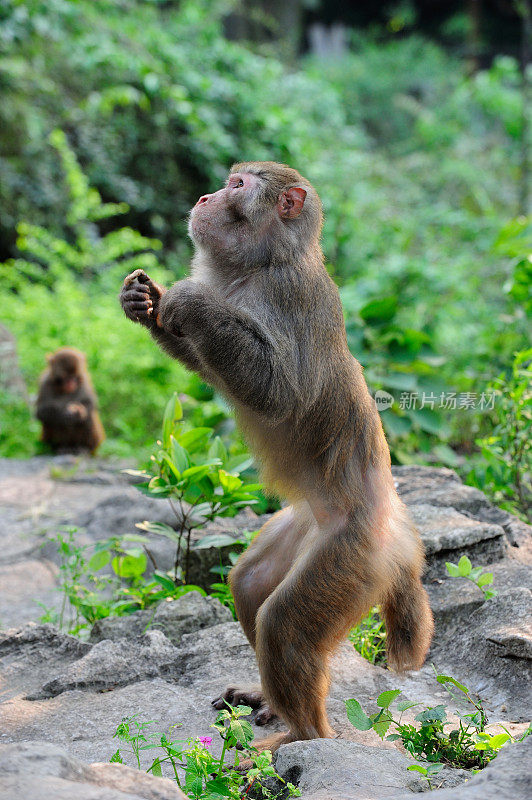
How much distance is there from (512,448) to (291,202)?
2.37 metres

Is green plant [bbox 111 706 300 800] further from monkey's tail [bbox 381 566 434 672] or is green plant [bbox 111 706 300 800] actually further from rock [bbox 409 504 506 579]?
rock [bbox 409 504 506 579]

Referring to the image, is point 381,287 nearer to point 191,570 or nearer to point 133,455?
point 133,455

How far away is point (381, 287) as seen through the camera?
23.4 feet

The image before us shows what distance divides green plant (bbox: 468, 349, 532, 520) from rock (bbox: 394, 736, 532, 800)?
8.16 feet

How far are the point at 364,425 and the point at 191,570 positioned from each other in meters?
1.68

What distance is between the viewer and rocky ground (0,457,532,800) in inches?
72.4

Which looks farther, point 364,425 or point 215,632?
point 215,632

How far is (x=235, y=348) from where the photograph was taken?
2502 millimetres

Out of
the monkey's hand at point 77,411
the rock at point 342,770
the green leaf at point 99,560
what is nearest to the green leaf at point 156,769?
the rock at point 342,770

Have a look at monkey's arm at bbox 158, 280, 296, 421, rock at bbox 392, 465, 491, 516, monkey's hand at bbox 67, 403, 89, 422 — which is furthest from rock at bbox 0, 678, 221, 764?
monkey's hand at bbox 67, 403, 89, 422

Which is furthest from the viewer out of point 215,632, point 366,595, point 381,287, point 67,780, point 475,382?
point 381,287

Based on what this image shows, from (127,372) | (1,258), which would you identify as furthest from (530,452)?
(1,258)

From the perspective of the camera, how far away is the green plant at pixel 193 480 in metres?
3.45

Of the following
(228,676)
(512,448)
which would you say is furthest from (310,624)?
(512,448)
